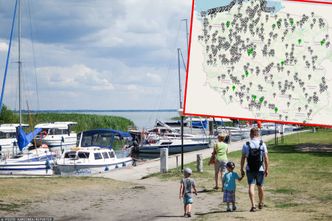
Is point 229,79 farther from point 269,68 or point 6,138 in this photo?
point 6,138

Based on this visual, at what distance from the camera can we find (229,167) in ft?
42.8

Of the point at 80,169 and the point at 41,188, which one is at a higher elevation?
the point at 41,188

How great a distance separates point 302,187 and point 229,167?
18.6ft

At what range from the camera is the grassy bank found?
12337mm

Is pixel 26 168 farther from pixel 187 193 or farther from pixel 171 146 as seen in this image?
pixel 187 193

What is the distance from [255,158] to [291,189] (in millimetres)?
6057

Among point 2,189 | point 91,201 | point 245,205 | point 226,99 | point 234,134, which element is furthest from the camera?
point 234,134

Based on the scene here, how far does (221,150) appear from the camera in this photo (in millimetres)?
16500

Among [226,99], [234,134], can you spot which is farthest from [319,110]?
[234,134]

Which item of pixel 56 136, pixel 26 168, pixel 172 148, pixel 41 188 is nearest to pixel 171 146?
pixel 172 148

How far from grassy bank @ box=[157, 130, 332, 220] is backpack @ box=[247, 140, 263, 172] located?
117 cm

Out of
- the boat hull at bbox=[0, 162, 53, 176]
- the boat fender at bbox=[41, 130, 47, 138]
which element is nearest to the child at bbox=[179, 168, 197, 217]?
the boat hull at bbox=[0, 162, 53, 176]
